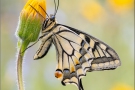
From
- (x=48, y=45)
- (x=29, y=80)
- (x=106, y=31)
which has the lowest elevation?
(x=29, y=80)

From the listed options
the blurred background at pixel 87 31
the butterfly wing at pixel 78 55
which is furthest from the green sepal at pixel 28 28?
the blurred background at pixel 87 31

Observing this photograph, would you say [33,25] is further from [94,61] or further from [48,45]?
[94,61]

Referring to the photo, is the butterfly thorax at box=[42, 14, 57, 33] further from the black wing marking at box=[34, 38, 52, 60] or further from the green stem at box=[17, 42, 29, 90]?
the green stem at box=[17, 42, 29, 90]

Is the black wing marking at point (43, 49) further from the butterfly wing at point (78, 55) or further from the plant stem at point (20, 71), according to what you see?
the plant stem at point (20, 71)

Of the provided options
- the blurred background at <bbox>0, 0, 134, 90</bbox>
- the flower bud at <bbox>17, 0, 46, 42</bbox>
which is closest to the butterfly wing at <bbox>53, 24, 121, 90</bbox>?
the flower bud at <bbox>17, 0, 46, 42</bbox>

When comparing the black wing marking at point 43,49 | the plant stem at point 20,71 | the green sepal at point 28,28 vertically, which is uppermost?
the green sepal at point 28,28

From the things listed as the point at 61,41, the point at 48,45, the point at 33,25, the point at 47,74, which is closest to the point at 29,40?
the point at 33,25

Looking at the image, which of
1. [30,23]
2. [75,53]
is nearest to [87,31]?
[75,53]

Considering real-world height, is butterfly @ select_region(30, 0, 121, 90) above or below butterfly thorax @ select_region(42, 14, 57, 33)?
below
